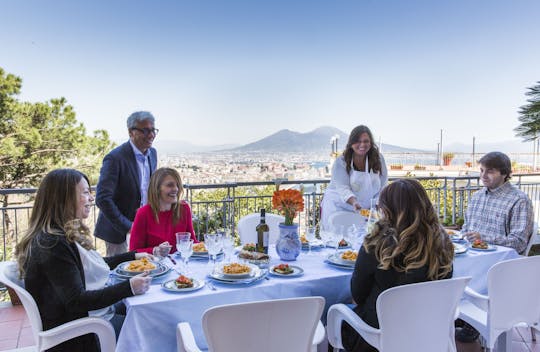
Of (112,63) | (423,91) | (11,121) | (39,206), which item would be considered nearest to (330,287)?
(39,206)

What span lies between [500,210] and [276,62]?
16.1 metres

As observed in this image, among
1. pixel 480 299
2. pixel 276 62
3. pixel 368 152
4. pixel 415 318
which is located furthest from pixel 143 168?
pixel 276 62

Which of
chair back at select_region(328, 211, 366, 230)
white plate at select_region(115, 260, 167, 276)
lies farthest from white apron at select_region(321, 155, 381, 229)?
white plate at select_region(115, 260, 167, 276)

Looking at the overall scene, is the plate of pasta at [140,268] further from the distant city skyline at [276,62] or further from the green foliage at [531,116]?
the distant city skyline at [276,62]

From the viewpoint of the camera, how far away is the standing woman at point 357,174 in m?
3.29

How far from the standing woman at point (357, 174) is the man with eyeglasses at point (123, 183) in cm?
162

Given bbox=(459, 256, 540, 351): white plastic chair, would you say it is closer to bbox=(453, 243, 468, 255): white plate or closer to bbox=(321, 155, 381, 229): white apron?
bbox=(453, 243, 468, 255): white plate

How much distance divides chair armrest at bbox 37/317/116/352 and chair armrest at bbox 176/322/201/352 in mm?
294

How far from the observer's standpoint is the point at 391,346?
5.08 ft

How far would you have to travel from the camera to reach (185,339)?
1.41 m

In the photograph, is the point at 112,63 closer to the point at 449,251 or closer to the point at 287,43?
the point at 287,43

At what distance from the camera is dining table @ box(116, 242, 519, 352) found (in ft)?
4.91

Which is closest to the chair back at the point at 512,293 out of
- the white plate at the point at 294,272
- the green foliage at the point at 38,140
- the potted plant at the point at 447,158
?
the white plate at the point at 294,272

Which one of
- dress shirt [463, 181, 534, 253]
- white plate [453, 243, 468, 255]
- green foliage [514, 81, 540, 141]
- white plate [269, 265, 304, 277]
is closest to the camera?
white plate [269, 265, 304, 277]
